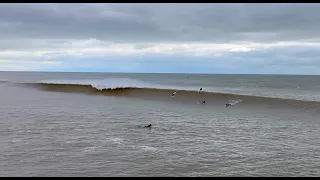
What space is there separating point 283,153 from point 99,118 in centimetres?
1584

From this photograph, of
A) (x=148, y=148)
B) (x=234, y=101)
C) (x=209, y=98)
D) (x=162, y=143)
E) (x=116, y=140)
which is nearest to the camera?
(x=148, y=148)

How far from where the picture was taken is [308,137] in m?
19.9

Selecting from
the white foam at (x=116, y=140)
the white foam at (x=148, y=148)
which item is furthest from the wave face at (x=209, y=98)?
the white foam at (x=116, y=140)

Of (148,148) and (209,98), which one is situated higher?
(209,98)

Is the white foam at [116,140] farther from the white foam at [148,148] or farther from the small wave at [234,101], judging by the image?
the small wave at [234,101]

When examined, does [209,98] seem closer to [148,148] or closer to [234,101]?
[234,101]

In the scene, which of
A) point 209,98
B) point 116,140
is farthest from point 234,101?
point 116,140

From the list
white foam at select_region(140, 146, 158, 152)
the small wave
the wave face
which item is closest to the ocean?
white foam at select_region(140, 146, 158, 152)

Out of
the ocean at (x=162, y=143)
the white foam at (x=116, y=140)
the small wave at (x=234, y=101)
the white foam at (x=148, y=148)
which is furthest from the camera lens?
the small wave at (x=234, y=101)

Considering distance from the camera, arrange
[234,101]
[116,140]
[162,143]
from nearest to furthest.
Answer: [162,143] → [116,140] → [234,101]

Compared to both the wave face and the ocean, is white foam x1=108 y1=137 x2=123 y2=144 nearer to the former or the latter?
the ocean

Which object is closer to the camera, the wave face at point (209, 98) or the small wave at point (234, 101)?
the wave face at point (209, 98)

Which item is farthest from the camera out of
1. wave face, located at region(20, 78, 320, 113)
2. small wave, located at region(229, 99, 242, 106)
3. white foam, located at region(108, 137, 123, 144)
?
small wave, located at region(229, 99, 242, 106)

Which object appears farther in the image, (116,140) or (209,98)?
(209,98)
